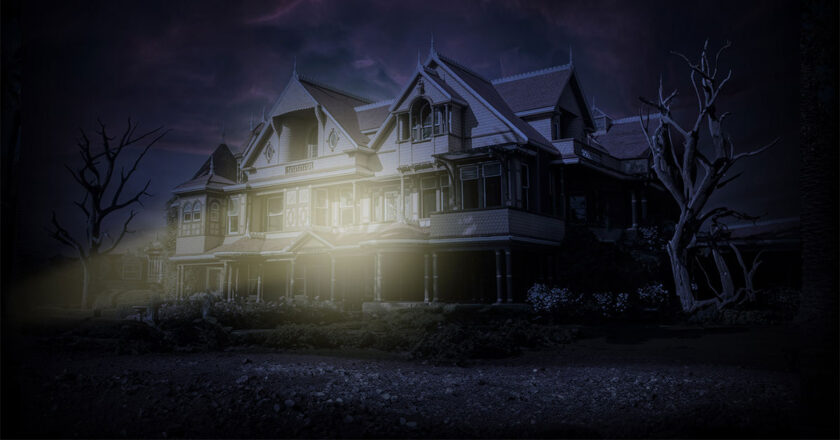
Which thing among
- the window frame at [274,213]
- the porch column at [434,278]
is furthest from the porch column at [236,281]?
the porch column at [434,278]

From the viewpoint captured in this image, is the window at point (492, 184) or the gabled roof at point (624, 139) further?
the gabled roof at point (624, 139)

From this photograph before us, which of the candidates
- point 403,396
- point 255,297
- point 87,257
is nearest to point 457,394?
point 403,396

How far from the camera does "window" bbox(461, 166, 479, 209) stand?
957 inches

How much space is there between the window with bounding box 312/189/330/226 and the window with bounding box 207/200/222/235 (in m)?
8.02

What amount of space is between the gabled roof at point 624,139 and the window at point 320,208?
52.0 ft

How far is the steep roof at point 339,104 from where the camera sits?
28.9 meters

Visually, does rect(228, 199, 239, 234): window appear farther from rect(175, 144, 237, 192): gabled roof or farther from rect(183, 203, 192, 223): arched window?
rect(183, 203, 192, 223): arched window

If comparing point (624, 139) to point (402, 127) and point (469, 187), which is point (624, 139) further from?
point (402, 127)

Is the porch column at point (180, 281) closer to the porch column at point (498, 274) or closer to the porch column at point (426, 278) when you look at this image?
the porch column at point (426, 278)

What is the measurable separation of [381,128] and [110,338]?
1501 cm

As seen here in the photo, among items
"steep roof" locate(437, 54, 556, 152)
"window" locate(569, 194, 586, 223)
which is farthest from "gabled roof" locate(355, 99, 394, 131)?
"window" locate(569, 194, 586, 223)

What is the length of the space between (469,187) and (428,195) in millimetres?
2202

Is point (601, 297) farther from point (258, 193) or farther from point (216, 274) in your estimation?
point (216, 274)

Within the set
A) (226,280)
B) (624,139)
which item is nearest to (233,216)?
(226,280)
